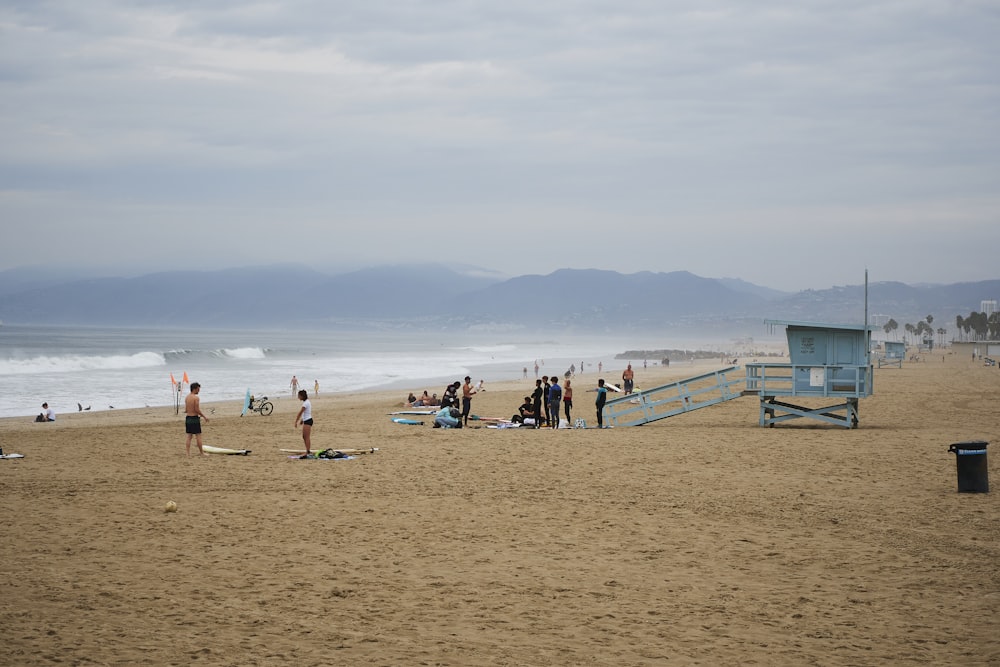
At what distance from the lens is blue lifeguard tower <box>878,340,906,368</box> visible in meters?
58.9

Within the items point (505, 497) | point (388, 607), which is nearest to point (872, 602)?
point (388, 607)

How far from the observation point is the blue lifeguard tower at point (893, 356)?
2318 inches

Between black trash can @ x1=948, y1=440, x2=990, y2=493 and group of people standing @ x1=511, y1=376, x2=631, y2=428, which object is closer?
black trash can @ x1=948, y1=440, x2=990, y2=493

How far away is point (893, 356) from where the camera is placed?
6397cm

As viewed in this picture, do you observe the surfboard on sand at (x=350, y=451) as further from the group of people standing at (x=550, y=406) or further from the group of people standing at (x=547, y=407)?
the group of people standing at (x=547, y=407)

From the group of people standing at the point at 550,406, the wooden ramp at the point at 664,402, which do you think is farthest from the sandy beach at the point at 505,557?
the group of people standing at the point at 550,406

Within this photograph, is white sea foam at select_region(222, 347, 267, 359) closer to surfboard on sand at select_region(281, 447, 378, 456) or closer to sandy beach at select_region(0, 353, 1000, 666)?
surfboard on sand at select_region(281, 447, 378, 456)

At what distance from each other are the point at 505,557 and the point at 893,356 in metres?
60.6

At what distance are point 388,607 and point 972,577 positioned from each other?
5620 mm

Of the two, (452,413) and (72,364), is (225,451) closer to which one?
Answer: (452,413)

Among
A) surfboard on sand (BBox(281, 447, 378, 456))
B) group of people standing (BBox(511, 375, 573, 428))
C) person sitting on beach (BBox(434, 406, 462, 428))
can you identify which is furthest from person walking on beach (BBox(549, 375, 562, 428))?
surfboard on sand (BBox(281, 447, 378, 456))

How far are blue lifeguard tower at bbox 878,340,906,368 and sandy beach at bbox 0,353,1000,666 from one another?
4378cm

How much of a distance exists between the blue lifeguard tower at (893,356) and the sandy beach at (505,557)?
4378 cm

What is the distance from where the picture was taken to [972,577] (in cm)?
892
